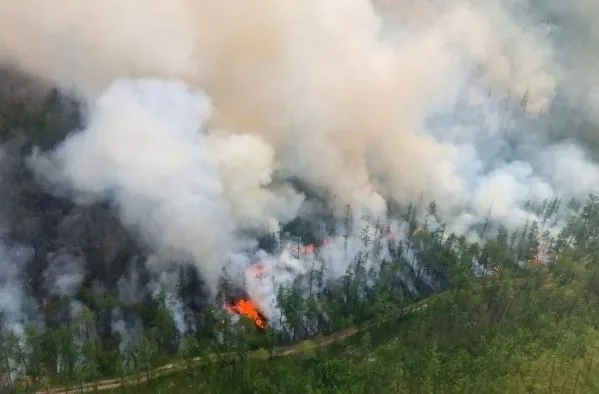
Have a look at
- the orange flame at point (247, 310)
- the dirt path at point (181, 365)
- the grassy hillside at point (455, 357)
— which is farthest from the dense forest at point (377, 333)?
the orange flame at point (247, 310)

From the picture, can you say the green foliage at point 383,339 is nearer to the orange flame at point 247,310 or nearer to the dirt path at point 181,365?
the dirt path at point 181,365

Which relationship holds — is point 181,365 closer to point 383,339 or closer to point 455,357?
point 383,339

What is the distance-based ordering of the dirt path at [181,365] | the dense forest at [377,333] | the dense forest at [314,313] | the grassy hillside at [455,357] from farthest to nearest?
the dirt path at [181,365]
the dense forest at [314,313]
the dense forest at [377,333]
the grassy hillside at [455,357]

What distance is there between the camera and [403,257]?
72812 mm

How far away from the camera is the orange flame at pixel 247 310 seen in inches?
2484

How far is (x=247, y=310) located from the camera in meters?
64.3

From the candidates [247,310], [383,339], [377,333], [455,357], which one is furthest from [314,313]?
[455,357]

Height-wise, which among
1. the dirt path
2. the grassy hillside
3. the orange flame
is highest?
the orange flame

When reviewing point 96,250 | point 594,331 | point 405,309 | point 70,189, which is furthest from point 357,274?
point 70,189

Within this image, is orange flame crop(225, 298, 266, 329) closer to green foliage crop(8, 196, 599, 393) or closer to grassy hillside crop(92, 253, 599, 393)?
green foliage crop(8, 196, 599, 393)

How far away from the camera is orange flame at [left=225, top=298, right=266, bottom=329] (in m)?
63.1

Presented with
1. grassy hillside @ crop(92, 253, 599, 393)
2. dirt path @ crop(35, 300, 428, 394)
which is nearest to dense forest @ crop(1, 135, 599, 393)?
grassy hillside @ crop(92, 253, 599, 393)

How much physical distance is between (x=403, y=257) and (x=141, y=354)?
32.5 metres

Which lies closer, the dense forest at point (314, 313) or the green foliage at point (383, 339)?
the green foliage at point (383, 339)
